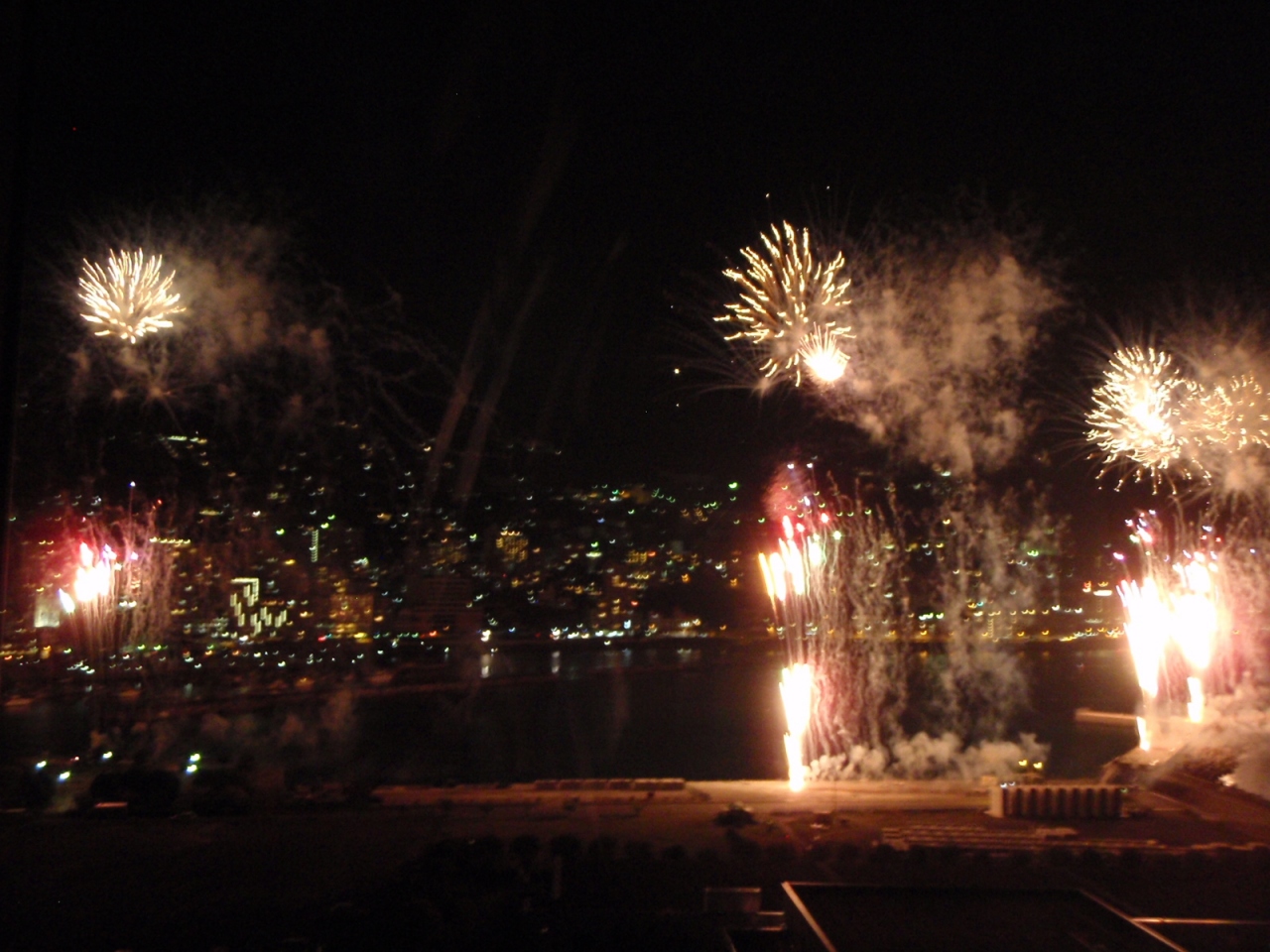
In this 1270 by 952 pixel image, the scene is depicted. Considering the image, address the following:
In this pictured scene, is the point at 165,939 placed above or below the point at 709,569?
below

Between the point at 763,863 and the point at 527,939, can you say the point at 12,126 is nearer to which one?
the point at 527,939

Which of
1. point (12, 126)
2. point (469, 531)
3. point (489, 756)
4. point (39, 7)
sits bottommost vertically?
point (489, 756)

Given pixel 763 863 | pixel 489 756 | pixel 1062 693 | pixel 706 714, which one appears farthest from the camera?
pixel 1062 693

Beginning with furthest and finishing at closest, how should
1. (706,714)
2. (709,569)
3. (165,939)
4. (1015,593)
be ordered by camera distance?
(709,569)
(1015,593)
(706,714)
(165,939)

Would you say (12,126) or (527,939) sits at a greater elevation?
(12,126)

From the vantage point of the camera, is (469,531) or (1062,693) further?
(469,531)

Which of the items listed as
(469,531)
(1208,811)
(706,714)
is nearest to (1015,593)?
(706,714)

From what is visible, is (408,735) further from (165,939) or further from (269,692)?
(165,939)

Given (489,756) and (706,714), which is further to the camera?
(706,714)

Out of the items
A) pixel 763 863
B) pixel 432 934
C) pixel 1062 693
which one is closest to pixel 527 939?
pixel 432 934
